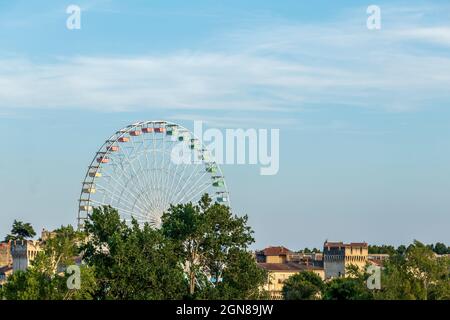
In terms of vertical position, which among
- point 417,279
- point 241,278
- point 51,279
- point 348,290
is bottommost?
point 51,279

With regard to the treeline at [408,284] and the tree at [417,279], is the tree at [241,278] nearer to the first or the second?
the treeline at [408,284]

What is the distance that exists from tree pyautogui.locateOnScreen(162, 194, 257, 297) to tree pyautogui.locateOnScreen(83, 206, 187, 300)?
6.85 feet

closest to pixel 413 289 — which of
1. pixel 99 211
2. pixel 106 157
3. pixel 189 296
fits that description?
pixel 189 296

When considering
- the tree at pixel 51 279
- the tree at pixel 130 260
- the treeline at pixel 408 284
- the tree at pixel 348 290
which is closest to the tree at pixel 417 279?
the treeline at pixel 408 284

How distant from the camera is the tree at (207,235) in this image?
12025 centimetres

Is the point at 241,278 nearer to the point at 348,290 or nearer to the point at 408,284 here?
the point at 348,290

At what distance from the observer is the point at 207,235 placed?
12188cm

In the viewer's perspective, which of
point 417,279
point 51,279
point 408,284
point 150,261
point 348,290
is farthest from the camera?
point 417,279

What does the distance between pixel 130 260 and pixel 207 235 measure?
43.4 ft

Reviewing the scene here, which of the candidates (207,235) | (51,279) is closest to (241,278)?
(207,235)

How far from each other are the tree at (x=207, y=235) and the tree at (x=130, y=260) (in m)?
2.09

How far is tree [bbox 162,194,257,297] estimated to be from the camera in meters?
120

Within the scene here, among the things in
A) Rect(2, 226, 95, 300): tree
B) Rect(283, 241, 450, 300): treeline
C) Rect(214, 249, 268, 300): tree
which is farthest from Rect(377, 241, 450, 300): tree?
Rect(2, 226, 95, 300): tree
